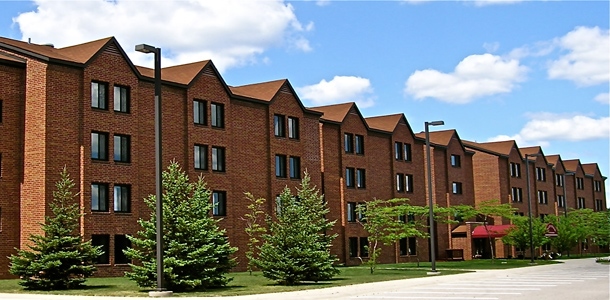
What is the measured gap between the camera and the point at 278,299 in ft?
74.7

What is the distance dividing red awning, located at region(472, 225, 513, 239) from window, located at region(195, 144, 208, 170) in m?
27.7

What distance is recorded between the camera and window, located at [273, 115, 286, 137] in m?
49.4

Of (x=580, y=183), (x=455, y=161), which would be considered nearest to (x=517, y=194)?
(x=455, y=161)

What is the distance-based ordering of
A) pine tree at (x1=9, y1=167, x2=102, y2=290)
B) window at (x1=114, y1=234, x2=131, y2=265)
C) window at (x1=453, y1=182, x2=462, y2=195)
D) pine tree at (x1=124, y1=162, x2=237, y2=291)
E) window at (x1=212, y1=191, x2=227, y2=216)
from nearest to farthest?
pine tree at (x1=124, y1=162, x2=237, y2=291) → pine tree at (x1=9, y1=167, x2=102, y2=290) → window at (x1=114, y1=234, x2=131, y2=265) → window at (x1=212, y1=191, x2=227, y2=216) → window at (x1=453, y1=182, x2=462, y2=195)

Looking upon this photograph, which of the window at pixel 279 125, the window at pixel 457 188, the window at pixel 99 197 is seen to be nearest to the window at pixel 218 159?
the window at pixel 279 125

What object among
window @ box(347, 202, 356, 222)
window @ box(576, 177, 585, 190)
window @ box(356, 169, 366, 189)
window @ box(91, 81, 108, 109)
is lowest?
window @ box(347, 202, 356, 222)

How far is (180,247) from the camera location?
2611cm

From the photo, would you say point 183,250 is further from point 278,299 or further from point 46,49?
point 46,49

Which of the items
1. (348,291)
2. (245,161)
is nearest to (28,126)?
(245,161)

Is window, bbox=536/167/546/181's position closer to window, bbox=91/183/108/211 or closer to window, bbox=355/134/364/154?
window, bbox=355/134/364/154

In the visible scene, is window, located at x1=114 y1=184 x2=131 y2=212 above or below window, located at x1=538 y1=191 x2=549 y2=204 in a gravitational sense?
below

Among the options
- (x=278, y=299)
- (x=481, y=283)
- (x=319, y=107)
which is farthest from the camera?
(x=319, y=107)

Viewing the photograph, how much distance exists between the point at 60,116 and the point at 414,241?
117ft

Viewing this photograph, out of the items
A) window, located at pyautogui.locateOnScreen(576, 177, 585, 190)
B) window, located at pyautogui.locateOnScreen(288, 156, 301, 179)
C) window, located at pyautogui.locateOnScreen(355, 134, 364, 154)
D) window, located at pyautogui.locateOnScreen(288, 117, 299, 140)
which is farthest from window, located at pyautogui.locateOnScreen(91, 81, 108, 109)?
window, located at pyautogui.locateOnScreen(576, 177, 585, 190)
